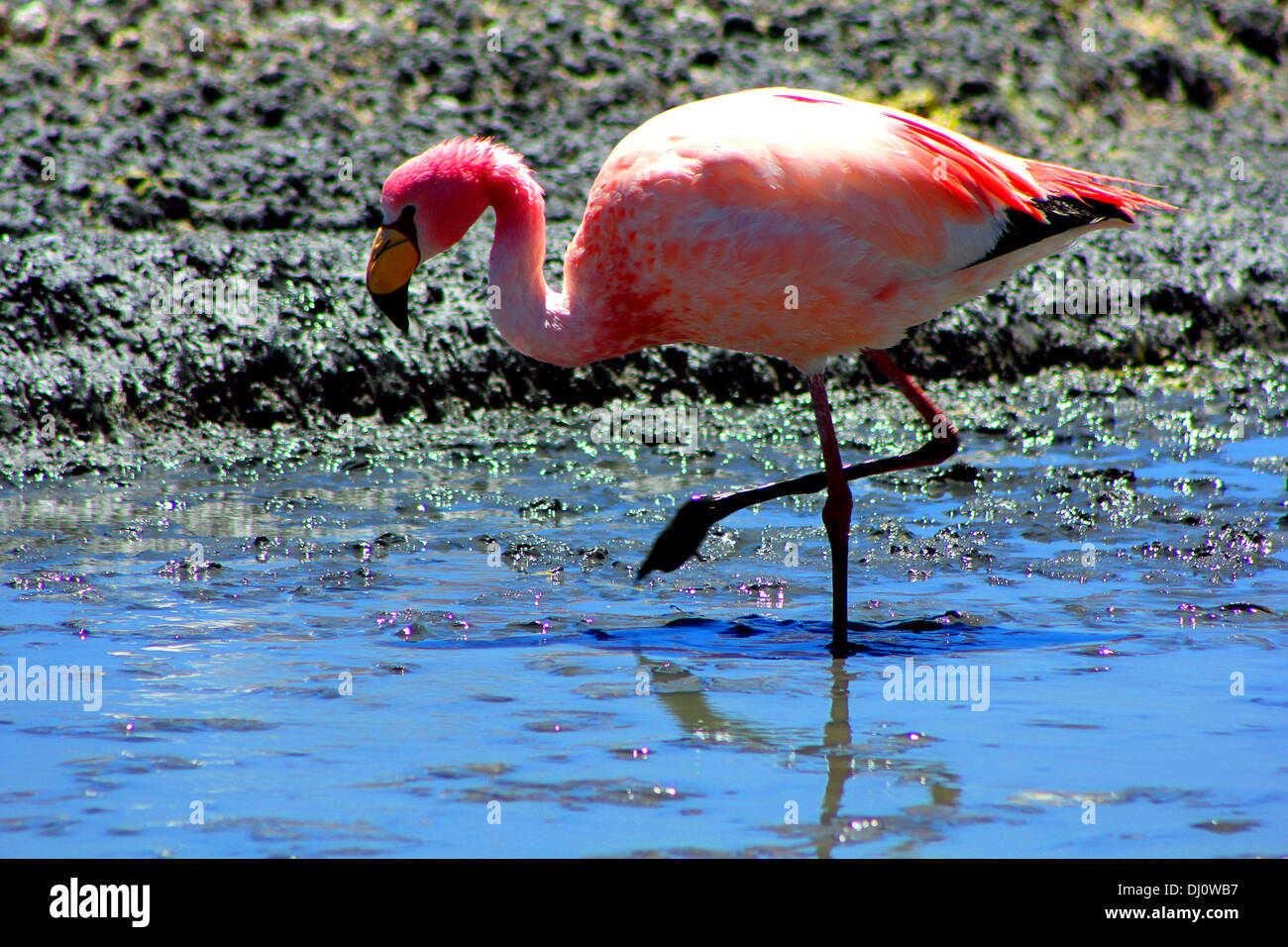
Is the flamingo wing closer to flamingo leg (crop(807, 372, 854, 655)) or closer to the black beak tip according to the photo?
flamingo leg (crop(807, 372, 854, 655))

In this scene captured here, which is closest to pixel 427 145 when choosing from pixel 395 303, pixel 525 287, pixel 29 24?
pixel 29 24

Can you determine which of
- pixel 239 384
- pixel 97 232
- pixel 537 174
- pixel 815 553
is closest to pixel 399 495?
pixel 239 384

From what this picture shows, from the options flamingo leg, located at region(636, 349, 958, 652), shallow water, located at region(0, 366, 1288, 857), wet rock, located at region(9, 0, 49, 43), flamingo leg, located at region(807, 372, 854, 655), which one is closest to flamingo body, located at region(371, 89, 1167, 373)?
flamingo leg, located at region(807, 372, 854, 655)

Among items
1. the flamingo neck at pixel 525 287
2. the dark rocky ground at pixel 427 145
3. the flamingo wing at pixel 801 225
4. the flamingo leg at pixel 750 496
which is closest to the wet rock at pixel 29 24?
the dark rocky ground at pixel 427 145

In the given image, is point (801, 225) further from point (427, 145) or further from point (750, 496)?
point (427, 145)

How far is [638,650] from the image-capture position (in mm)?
4809

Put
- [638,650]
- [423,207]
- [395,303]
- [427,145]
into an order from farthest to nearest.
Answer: [427,145], [395,303], [423,207], [638,650]

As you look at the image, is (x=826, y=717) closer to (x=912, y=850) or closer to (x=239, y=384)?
(x=912, y=850)

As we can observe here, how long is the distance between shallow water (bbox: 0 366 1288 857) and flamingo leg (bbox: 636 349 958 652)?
7.4 inches

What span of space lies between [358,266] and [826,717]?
477 centimetres

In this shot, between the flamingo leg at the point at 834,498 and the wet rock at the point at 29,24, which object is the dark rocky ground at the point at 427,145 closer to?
the wet rock at the point at 29,24

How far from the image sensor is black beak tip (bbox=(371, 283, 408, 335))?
5.51 meters

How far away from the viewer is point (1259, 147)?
39.4 feet

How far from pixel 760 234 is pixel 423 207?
3.99 feet
